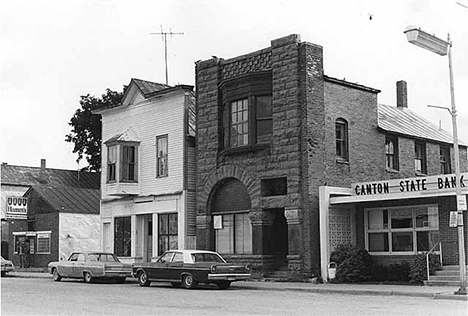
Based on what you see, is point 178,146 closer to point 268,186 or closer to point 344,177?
point 268,186

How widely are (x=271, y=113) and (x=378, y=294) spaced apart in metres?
10.4

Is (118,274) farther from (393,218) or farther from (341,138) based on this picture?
(393,218)

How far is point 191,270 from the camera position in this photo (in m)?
25.1

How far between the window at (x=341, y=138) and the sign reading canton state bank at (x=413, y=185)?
1.85 m

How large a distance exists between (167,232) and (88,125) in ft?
97.5

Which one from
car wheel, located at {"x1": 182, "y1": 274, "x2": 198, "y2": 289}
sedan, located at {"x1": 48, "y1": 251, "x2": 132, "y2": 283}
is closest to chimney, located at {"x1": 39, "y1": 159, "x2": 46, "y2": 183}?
sedan, located at {"x1": 48, "y1": 251, "x2": 132, "y2": 283}

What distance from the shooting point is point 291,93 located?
2902cm

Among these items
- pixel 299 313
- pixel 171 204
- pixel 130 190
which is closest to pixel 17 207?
pixel 130 190

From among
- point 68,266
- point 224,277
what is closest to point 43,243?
point 68,266

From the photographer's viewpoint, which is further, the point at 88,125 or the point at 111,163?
the point at 88,125

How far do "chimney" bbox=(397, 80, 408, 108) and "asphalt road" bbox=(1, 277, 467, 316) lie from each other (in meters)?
22.7

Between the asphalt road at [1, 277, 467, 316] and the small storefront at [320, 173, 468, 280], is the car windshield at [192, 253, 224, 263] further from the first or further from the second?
the small storefront at [320, 173, 468, 280]

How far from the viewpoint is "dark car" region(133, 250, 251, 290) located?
80.7ft

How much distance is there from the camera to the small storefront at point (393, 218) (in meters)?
26.1
